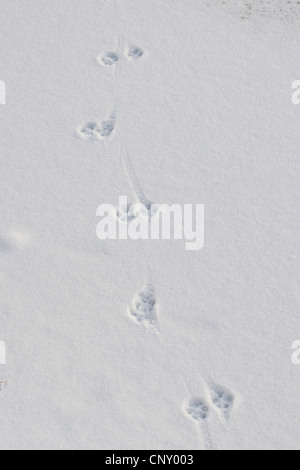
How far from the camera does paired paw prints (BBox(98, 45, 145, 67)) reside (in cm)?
606

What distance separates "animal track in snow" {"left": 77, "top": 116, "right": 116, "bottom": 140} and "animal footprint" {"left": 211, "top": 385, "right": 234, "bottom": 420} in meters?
2.38

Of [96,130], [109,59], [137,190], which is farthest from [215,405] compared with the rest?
[109,59]

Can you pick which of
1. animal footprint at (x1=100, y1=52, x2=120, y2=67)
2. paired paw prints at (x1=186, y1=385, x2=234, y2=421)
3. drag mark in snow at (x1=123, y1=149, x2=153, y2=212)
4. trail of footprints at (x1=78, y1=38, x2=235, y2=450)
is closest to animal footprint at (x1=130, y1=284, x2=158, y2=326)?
trail of footprints at (x1=78, y1=38, x2=235, y2=450)

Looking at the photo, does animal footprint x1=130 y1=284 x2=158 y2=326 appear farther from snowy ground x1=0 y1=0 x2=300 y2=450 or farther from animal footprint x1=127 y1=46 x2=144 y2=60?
animal footprint x1=127 y1=46 x2=144 y2=60

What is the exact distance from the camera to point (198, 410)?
13.4ft

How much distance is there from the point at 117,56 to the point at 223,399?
344cm

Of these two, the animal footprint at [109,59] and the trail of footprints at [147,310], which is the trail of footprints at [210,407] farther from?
the animal footprint at [109,59]

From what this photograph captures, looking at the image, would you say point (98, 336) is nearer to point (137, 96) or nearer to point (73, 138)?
point (73, 138)

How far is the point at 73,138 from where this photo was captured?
546 cm

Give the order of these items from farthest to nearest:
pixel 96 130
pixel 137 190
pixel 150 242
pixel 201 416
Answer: pixel 96 130, pixel 137 190, pixel 150 242, pixel 201 416

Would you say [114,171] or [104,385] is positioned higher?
[114,171]

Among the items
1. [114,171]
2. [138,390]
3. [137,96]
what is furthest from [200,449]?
[137,96]

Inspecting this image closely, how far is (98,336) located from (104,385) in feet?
1.15

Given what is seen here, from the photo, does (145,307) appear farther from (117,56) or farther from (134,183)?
(117,56)
